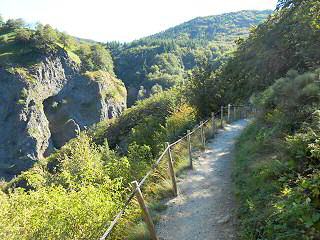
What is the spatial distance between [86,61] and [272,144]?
9018 cm

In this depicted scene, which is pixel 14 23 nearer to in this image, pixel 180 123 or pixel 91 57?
pixel 91 57

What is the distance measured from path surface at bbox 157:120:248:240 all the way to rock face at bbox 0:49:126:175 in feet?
197

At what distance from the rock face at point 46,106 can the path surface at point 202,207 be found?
59.9m

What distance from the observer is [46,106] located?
75438 mm

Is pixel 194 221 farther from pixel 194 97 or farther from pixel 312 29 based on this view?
pixel 194 97

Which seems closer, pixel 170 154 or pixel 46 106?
pixel 170 154

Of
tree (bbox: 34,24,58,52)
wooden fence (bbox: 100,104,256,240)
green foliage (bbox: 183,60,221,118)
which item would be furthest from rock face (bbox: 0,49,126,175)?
green foliage (bbox: 183,60,221,118)

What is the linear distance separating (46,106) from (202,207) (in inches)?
3012

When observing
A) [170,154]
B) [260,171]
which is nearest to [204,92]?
[170,154]

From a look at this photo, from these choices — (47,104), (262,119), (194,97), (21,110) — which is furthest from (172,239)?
(47,104)

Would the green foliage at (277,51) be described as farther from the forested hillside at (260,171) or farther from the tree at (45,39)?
the tree at (45,39)

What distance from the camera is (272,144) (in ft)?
21.0

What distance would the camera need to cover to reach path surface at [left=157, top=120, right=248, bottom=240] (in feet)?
16.9

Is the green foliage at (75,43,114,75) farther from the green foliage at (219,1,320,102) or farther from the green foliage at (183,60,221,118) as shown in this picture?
the green foliage at (219,1,320,102)
